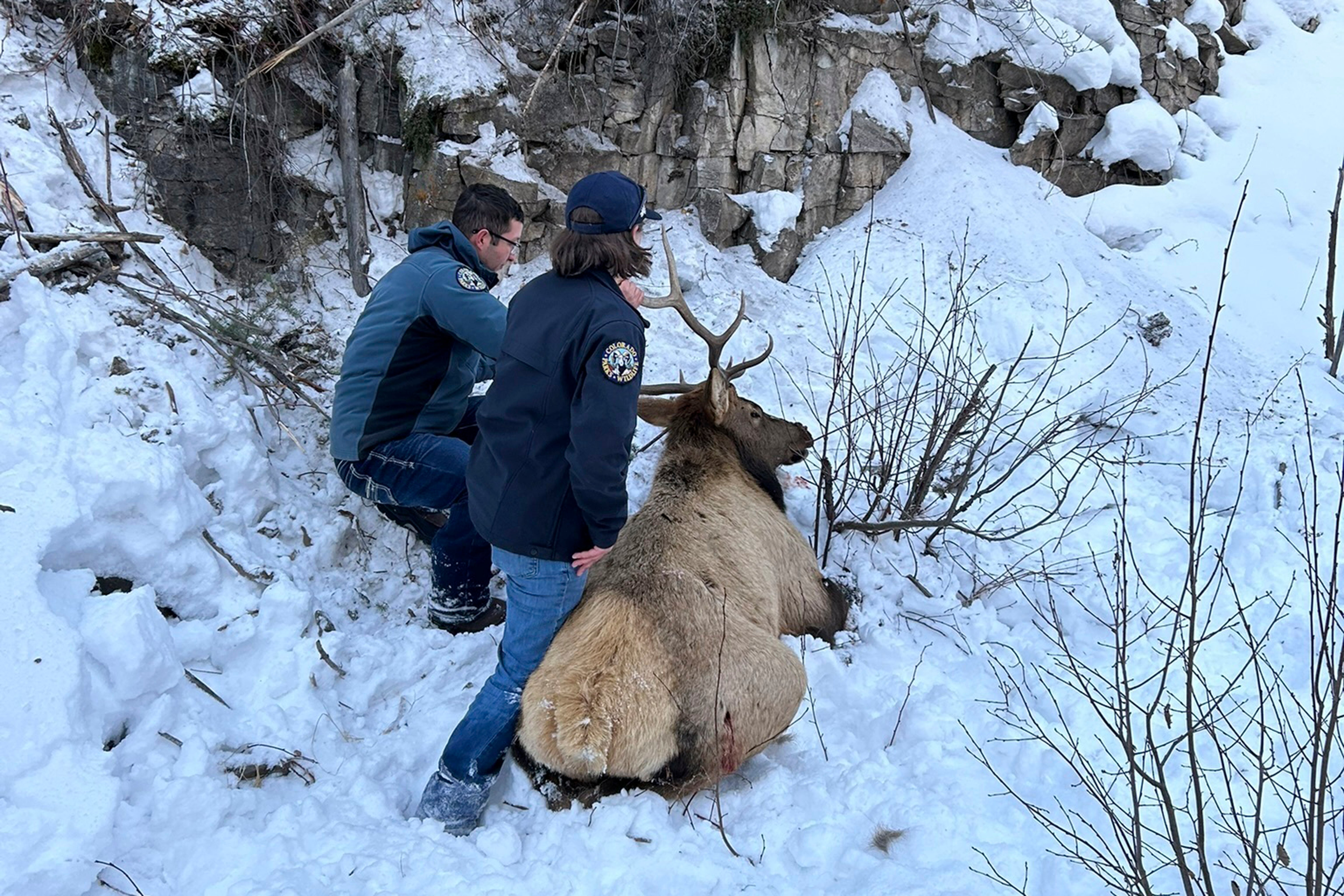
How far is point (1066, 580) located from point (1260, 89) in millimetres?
8120

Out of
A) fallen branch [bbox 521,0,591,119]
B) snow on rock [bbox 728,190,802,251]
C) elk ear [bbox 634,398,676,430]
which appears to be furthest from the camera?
snow on rock [bbox 728,190,802,251]

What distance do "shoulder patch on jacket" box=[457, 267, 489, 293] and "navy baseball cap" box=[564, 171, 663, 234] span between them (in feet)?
3.49

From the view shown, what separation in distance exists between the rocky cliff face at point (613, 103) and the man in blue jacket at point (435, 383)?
249cm

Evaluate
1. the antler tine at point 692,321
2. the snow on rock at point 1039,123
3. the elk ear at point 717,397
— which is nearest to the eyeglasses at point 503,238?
the antler tine at point 692,321

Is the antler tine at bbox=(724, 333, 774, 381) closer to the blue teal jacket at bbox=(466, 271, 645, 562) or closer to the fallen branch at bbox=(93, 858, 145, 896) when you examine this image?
the blue teal jacket at bbox=(466, 271, 645, 562)

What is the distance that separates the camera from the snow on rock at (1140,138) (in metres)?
8.47

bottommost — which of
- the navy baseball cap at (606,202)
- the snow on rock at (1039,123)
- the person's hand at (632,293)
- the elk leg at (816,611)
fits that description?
the elk leg at (816,611)

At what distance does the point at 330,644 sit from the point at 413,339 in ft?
4.94

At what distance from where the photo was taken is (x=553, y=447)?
119 inches

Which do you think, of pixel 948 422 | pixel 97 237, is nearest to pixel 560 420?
pixel 948 422

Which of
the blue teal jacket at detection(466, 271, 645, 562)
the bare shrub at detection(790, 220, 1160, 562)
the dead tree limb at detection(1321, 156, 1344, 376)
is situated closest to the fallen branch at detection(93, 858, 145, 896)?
the blue teal jacket at detection(466, 271, 645, 562)

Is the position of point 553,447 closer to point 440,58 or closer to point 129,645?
point 129,645

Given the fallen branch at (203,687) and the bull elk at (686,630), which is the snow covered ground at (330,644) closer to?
the fallen branch at (203,687)

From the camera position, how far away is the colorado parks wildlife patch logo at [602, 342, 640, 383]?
9.33 feet
